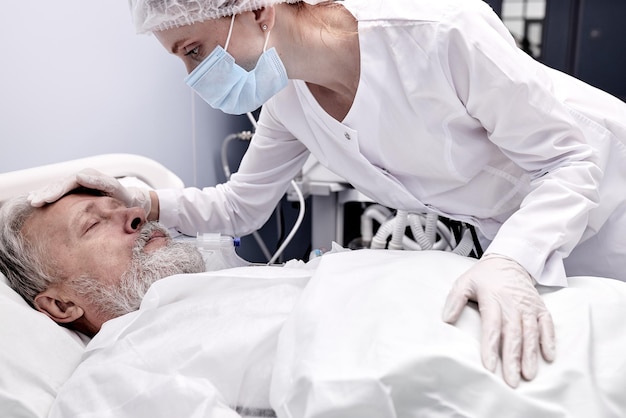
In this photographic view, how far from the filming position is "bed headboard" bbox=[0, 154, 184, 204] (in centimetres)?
143

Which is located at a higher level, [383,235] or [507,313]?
[507,313]

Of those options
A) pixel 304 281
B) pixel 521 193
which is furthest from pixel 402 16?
pixel 304 281

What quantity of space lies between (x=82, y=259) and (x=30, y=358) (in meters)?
0.34

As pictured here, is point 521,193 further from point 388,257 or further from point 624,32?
point 624,32

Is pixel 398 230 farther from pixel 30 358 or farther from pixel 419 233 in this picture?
pixel 30 358

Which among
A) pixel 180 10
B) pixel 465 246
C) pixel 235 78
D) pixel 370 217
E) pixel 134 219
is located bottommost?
pixel 370 217

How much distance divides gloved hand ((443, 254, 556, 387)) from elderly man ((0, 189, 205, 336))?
66cm

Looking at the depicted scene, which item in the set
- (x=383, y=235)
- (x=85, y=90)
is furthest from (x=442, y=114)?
(x=85, y=90)

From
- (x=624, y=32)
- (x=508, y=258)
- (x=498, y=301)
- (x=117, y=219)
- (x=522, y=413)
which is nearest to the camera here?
(x=522, y=413)

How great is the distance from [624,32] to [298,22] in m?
2.21

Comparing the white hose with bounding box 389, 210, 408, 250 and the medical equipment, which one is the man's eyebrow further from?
the white hose with bounding box 389, 210, 408, 250

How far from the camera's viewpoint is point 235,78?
121cm

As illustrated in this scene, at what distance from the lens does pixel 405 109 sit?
1.25 metres

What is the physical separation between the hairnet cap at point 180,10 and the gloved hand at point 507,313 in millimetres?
671
